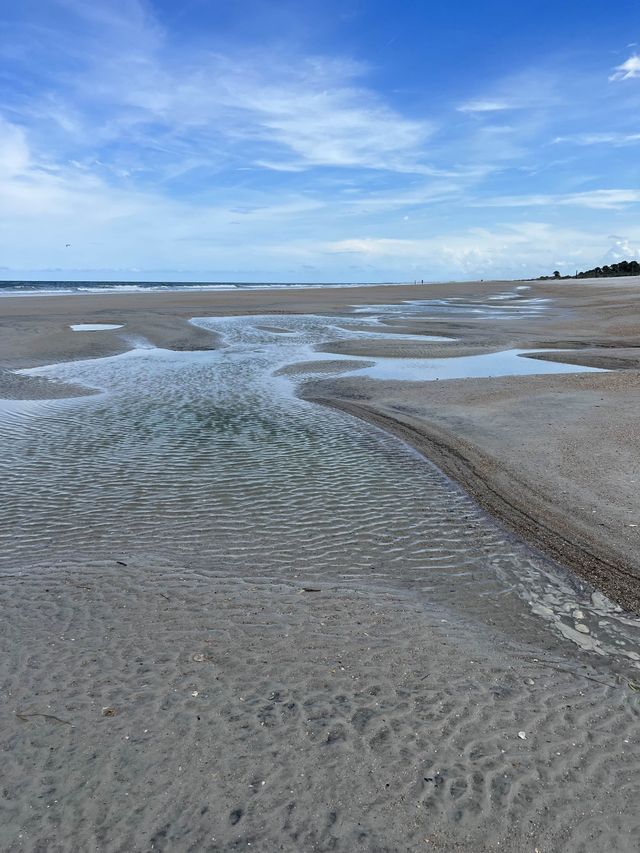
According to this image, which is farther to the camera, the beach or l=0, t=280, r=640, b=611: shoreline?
l=0, t=280, r=640, b=611: shoreline

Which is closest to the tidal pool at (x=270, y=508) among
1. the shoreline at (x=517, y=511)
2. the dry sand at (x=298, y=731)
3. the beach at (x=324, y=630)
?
the beach at (x=324, y=630)

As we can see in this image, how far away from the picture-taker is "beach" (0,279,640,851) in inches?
152

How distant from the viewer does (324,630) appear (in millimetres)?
5773

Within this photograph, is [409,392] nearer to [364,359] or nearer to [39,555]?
[364,359]

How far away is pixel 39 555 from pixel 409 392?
1111 cm

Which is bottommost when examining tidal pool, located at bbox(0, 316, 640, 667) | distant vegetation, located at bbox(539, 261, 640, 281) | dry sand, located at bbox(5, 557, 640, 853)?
dry sand, located at bbox(5, 557, 640, 853)

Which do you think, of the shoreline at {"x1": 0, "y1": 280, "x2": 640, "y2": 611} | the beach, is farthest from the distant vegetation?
the beach

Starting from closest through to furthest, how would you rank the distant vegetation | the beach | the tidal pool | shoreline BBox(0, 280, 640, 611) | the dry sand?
1. the dry sand
2. the beach
3. the tidal pool
4. shoreline BBox(0, 280, 640, 611)
5. the distant vegetation

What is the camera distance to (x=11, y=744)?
432 centimetres

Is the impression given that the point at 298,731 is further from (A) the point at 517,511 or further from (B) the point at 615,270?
(B) the point at 615,270

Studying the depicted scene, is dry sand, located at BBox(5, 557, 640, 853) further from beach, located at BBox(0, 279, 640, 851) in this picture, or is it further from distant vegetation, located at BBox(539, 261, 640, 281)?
distant vegetation, located at BBox(539, 261, 640, 281)

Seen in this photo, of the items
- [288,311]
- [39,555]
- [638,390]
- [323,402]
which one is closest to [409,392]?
[323,402]

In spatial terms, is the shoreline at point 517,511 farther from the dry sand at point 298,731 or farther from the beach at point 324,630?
the dry sand at point 298,731

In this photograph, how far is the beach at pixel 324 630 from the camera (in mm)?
3850
